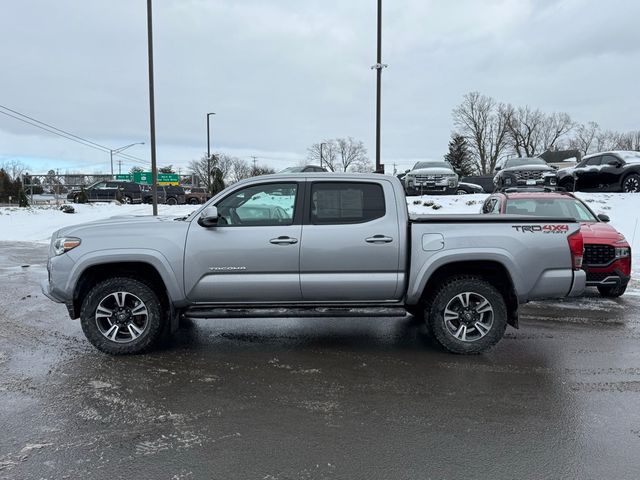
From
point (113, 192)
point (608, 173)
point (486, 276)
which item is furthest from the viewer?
point (113, 192)

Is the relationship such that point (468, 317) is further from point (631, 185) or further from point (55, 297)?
point (631, 185)

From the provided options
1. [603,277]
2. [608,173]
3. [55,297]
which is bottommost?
[603,277]

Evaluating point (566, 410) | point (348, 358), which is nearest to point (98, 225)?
point (348, 358)

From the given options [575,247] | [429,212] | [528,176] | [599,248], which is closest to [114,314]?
[575,247]

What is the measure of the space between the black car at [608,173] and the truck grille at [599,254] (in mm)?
12932

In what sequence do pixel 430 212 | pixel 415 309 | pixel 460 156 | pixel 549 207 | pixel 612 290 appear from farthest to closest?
pixel 460 156 < pixel 430 212 < pixel 549 207 < pixel 612 290 < pixel 415 309

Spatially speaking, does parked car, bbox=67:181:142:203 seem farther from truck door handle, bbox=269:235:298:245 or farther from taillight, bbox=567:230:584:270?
taillight, bbox=567:230:584:270

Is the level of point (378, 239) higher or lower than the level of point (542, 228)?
lower

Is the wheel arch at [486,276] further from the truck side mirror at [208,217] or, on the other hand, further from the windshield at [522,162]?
the windshield at [522,162]

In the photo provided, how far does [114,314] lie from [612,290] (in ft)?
24.5

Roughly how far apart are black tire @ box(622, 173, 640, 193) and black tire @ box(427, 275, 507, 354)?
1635 cm

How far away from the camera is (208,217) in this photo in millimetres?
4867

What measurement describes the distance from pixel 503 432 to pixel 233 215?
128 inches

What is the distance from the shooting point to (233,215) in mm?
5160
